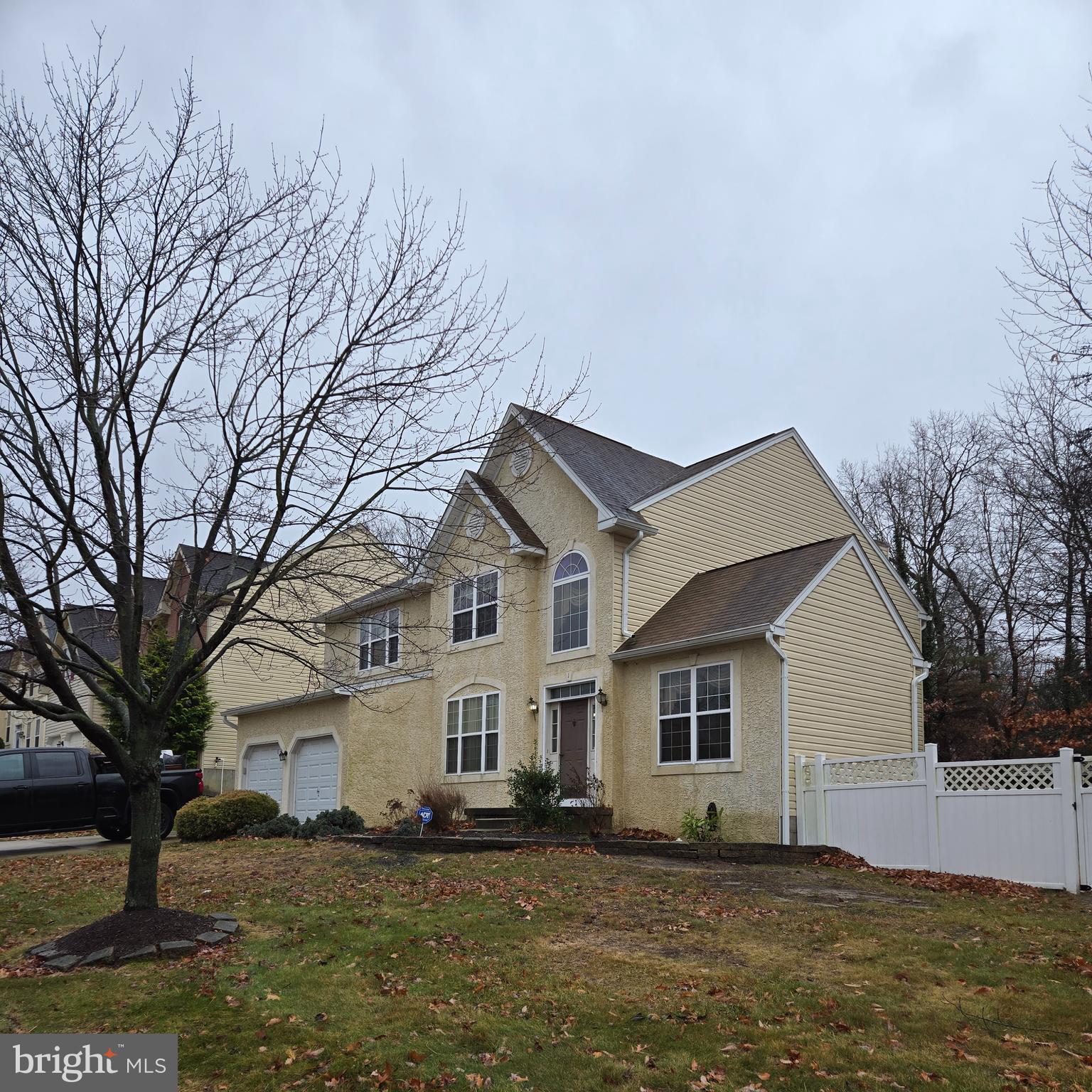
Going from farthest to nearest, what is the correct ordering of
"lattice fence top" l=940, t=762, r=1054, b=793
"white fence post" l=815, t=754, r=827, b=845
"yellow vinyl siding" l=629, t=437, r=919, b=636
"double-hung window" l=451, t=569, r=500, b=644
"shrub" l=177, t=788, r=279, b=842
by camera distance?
1. "double-hung window" l=451, t=569, r=500, b=644
2. "yellow vinyl siding" l=629, t=437, r=919, b=636
3. "shrub" l=177, t=788, r=279, b=842
4. "white fence post" l=815, t=754, r=827, b=845
5. "lattice fence top" l=940, t=762, r=1054, b=793

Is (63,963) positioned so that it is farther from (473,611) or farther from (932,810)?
(473,611)

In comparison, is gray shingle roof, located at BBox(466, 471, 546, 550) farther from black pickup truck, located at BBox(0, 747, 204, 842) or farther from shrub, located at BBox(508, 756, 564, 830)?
black pickup truck, located at BBox(0, 747, 204, 842)

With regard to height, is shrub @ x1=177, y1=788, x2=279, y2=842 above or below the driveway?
above

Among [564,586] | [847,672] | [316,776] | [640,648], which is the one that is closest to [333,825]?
[564,586]

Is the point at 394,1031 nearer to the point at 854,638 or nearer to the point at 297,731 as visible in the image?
the point at 854,638

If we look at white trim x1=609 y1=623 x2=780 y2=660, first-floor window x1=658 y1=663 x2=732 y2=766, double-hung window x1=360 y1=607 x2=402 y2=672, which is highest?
double-hung window x1=360 y1=607 x2=402 y2=672

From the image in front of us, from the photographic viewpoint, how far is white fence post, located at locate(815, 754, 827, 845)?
15367 mm

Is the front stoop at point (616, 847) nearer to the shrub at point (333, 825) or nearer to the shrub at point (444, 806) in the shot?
the shrub at point (333, 825)

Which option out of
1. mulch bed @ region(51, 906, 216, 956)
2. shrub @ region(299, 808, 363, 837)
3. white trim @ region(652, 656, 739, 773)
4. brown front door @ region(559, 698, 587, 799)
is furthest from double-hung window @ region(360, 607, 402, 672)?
mulch bed @ region(51, 906, 216, 956)

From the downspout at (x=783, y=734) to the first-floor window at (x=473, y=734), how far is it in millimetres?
6748

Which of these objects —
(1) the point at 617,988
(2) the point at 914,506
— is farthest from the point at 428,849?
(2) the point at 914,506

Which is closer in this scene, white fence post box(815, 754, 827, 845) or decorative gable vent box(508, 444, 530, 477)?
white fence post box(815, 754, 827, 845)

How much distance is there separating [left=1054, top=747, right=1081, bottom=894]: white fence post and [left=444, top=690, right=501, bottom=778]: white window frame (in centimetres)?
1112

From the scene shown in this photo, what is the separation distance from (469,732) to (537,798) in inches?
164
